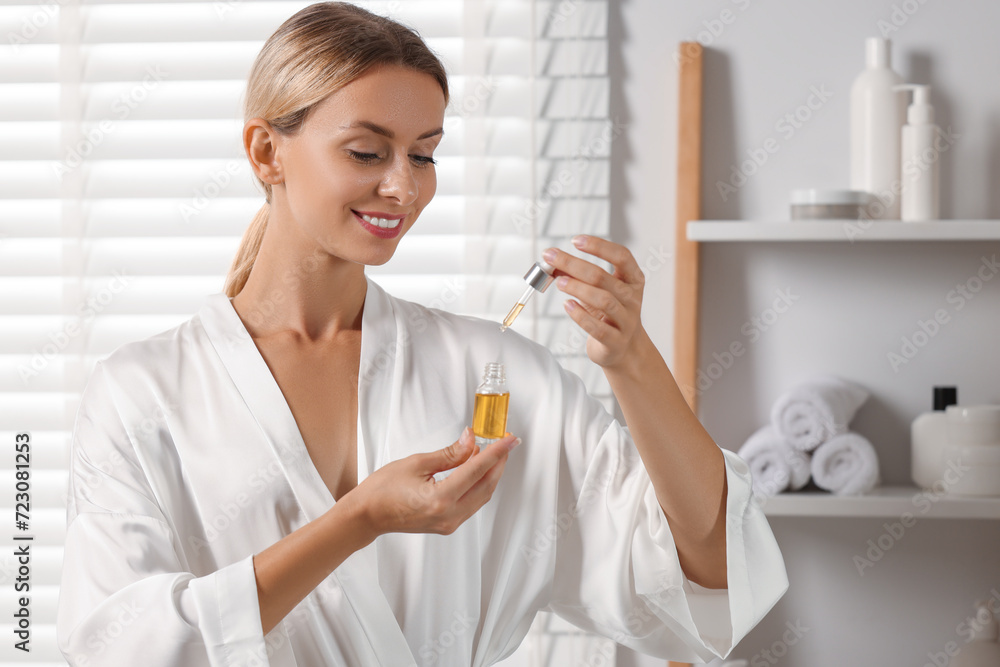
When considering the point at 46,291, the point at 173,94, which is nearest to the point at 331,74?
the point at 173,94

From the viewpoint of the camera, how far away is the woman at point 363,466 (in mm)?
774

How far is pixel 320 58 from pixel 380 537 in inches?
20.7

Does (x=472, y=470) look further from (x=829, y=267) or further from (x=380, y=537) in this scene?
(x=829, y=267)

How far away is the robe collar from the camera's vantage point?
Result: 0.89 metres

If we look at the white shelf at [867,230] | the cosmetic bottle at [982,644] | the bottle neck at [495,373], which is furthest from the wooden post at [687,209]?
the bottle neck at [495,373]

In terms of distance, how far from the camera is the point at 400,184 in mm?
868

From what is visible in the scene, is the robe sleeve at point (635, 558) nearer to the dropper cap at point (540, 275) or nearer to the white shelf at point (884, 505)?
the dropper cap at point (540, 275)

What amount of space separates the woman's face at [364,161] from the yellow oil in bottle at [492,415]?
20cm

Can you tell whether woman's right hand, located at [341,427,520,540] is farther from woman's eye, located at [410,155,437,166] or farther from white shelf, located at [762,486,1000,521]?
white shelf, located at [762,486,1000,521]

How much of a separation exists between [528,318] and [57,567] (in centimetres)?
102

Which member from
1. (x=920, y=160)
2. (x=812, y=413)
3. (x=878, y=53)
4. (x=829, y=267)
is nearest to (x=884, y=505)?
(x=812, y=413)

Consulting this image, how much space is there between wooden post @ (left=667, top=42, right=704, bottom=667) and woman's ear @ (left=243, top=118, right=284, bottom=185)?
2.58ft

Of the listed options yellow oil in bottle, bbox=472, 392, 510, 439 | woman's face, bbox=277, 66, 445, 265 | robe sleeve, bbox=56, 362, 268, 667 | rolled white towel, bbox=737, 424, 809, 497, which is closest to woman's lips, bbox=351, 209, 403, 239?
woman's face, bbox=277, 66, 445, 265

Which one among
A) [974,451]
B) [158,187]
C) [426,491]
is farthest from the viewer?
[158,187]
